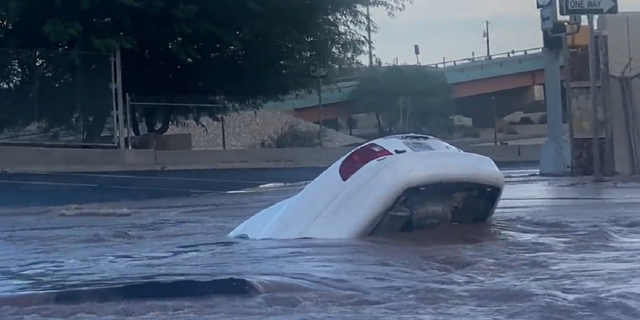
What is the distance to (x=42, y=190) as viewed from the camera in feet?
60.8

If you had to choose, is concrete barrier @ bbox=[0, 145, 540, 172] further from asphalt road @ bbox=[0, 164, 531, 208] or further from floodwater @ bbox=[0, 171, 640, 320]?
floodwater @ bbox=[0, 171, 640, 320]

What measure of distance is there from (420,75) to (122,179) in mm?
22322

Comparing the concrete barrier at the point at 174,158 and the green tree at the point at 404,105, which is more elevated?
the green tree at the point at 404,105

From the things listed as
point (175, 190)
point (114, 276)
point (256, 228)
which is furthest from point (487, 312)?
point (175, 190)

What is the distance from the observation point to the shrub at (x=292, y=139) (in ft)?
92.4

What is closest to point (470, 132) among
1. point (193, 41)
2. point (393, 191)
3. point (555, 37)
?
point (193, 41)

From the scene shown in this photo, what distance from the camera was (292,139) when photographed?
28.3 metres

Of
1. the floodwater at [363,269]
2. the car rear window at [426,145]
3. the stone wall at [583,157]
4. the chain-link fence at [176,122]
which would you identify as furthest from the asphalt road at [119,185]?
the car rear window at [426,145]

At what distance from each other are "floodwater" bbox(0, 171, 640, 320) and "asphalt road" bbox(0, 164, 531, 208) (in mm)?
6634

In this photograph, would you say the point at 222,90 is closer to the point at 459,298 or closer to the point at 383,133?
the point at 383,133

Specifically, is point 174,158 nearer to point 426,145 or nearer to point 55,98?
point 55,98

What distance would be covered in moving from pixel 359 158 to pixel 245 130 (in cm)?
2059

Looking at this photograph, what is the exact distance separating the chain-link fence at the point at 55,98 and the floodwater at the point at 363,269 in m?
12.0

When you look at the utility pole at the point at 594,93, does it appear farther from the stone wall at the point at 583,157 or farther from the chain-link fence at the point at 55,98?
the chain-link fence at the point at 55,98
